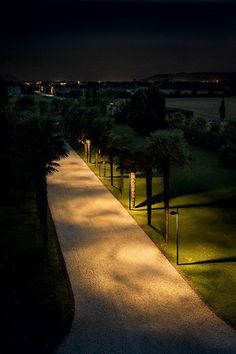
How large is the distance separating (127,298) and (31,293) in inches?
192

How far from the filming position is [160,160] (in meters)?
29.7

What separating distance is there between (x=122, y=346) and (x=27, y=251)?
11.3 metres

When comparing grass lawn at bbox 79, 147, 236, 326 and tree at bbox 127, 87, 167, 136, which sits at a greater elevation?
tree at bbox 127, 87, 167, 136

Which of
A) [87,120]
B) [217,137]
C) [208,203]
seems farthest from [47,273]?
[217,137]

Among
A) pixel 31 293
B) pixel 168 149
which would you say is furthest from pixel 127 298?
pixel 168 149

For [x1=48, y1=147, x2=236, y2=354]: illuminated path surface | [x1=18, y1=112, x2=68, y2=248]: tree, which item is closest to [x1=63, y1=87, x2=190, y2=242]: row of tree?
[x1=48, y1=147, x2=236, y2=354]: illuminated path surface

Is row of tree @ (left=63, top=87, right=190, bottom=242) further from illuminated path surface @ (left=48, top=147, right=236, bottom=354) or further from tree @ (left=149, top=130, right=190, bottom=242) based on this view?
illuminated path surface @ (left=48, top=147, right=236, bottom=354)

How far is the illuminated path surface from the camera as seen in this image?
1808cm

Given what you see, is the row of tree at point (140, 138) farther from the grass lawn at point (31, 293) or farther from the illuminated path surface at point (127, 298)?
the grass lawn at point (31, 293)

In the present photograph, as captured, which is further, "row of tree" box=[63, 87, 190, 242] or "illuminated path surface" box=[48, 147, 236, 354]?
"row of tree" box=[63, 87, 190, 242]

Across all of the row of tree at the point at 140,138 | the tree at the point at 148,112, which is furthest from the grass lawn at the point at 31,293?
the tree at the point at 148,112

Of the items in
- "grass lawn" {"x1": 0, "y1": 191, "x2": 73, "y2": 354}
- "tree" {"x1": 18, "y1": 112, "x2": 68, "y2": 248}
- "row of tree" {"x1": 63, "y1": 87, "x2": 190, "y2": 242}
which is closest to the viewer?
"grass lawn" {"x1": 0, "y1": 191, "x2": 73, "y2": 354}

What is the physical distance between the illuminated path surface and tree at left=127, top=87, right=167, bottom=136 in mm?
66980

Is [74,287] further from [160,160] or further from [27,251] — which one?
[160,160]
